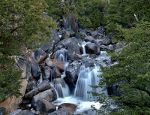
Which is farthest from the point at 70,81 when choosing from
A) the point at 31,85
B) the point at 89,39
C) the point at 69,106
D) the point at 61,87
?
the point at 89,39

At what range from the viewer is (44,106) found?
26047 millimetres

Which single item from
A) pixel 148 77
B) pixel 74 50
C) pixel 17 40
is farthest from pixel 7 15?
pixel 74 50

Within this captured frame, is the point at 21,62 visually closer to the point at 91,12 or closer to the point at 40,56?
the point at 40,56

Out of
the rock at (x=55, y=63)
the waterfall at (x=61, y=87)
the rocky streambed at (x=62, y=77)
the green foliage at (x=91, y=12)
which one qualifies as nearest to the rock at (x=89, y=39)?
the rocky streambed at (x=62, y=77)

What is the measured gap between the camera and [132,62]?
13625 millimetres

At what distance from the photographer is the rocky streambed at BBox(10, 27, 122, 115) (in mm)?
26578

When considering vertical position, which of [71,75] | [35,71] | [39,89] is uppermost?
[35,71]

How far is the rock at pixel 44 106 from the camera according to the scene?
25.8 m

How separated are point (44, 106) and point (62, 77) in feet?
21.0

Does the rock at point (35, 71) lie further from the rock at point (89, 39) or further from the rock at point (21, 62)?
the rock at point (89, 39)

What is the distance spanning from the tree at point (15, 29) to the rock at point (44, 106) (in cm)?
547

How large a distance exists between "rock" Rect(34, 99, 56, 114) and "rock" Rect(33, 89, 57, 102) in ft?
1.92

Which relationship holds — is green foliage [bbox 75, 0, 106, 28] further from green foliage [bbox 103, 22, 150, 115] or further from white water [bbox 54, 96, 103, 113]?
green foliage [bbox 103, 22, 150, 115]

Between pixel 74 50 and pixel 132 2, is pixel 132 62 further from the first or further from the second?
pixel 74 50
